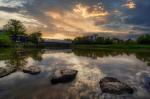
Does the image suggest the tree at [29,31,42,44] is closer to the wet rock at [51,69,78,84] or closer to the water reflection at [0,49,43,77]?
the water reflection at [0,49,43,77]

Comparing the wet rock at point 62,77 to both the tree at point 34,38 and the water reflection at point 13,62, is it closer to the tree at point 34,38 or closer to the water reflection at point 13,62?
the water reflection at point 13,62

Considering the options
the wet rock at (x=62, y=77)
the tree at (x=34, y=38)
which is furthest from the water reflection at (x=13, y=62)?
the tree at (x=34, y=38)

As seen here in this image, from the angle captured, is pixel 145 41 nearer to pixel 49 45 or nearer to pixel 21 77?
pixel 49 45

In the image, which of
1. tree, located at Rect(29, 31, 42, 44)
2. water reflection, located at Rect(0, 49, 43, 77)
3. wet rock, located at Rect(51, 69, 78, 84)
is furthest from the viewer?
tree, located at Rect(29, 31, 42, 44)

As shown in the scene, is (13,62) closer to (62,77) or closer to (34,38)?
(62,77)

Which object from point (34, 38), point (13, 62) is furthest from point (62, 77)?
point (34, 38)

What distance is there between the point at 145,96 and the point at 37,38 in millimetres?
149565

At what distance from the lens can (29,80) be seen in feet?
83.3

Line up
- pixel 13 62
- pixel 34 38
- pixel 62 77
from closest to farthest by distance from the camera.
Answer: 1. pixel 62 77
2. pixel 13 62
3. pixel 34 38

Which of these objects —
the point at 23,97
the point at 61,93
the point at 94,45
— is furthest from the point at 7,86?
the point at 94,45

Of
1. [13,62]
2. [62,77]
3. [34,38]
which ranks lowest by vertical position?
[13,62]

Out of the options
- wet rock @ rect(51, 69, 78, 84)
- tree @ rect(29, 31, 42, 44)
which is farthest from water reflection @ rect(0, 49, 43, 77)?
tree @ rect(29, 31, 42, 44)

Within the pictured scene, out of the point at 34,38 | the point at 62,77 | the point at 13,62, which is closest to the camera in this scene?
the point at 62,77

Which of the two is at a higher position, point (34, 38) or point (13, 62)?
point (34, 38)
